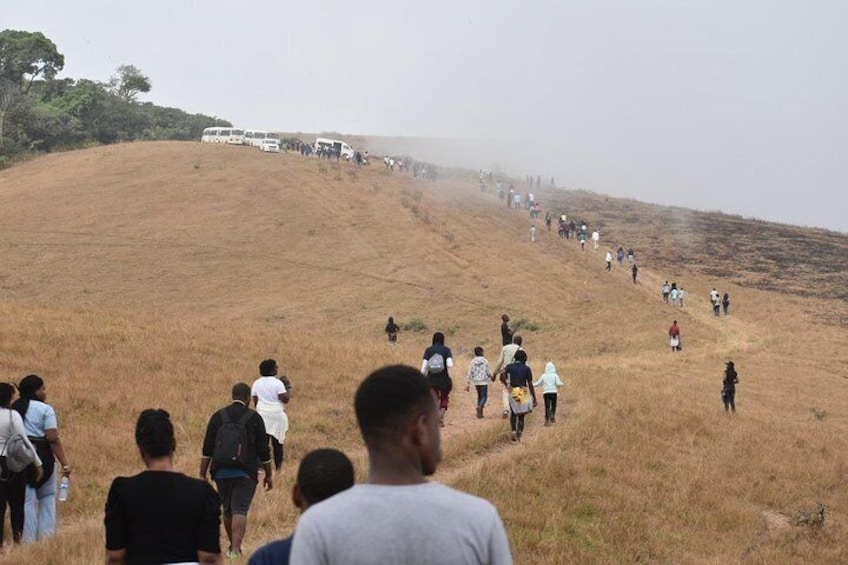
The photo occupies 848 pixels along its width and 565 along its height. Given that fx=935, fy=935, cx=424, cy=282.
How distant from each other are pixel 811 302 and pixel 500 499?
160 ft

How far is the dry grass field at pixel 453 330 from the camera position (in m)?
13.1

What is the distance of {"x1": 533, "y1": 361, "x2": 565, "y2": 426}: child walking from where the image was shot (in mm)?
18234

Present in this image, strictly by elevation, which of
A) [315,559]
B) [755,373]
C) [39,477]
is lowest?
[755,373]

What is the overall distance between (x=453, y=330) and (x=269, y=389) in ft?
101

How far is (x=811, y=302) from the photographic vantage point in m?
55.4

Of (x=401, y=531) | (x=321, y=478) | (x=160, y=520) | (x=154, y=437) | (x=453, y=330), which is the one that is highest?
(x=401, y=531)

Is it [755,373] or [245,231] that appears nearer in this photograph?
[755,373]

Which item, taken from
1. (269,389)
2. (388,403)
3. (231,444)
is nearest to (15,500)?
(231,444)

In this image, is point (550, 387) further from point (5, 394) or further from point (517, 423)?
point (5, 394)

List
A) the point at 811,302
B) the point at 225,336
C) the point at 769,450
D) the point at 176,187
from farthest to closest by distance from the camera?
the point at 176,187, the point at 811,302, the point at 225,336, the point at 769,450

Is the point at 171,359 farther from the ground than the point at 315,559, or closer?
closer

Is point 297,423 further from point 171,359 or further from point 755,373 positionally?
point 755,373

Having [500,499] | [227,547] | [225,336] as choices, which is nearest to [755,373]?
[225,336]

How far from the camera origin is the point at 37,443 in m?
9.51
